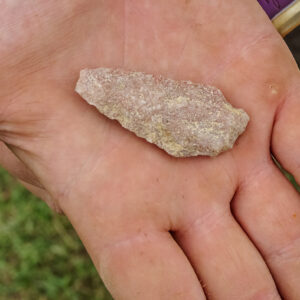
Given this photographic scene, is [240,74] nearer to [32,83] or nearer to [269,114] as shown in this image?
[269,114]

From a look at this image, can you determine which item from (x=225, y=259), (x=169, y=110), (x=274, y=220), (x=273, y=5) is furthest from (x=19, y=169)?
(x=273, y=5)

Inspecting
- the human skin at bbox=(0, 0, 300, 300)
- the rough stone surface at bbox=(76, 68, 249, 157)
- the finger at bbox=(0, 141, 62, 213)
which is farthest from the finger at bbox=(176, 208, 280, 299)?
the finger at bbox=(0, 141, 62, 213)

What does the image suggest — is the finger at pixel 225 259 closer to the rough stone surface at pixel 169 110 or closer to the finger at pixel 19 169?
the rough stone surface at pixel 169 110

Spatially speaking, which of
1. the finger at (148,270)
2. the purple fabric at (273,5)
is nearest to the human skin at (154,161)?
the finger at (148,270)

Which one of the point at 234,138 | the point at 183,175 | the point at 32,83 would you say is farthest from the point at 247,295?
the point at 32,83

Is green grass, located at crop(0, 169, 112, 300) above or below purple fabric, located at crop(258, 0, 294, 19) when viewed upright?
below

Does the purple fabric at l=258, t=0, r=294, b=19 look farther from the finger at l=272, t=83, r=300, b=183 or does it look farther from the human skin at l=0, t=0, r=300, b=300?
the finger at l=272, t=83, r=300, b=183
